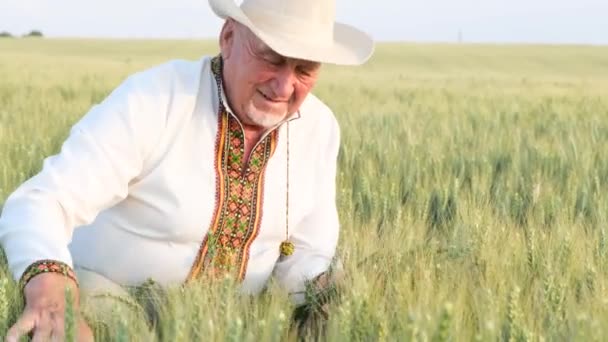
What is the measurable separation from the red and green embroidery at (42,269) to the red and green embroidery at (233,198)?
42 cm

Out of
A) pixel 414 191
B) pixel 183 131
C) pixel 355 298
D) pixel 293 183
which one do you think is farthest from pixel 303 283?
pixel 414 191

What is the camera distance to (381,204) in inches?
120

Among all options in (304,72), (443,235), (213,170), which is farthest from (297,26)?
(443,235)

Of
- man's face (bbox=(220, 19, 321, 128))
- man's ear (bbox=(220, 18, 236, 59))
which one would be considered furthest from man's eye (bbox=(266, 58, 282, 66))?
man's ear (bbox=(220, 18, 236, 59))

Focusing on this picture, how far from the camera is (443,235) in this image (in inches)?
112

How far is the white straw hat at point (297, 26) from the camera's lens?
1.96 m

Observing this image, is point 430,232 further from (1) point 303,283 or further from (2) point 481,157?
(2) point 481,157

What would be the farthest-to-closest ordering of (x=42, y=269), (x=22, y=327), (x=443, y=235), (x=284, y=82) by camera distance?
(x=443, y=235)
(x=284, y=82)
(x=42, y=269)
(x=22, y=327)

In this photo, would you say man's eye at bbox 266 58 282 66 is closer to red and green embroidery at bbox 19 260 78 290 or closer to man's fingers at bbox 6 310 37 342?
red and green embroidery at bbox 19 260 78 290

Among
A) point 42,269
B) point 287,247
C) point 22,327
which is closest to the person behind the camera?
point 22,327

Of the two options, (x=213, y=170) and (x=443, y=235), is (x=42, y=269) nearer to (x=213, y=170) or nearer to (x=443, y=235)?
(x=213, y=170)

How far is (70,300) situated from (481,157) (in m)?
2.85

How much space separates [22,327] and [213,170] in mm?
686

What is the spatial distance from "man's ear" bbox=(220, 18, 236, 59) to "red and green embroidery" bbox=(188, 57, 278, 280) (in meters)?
0.06
